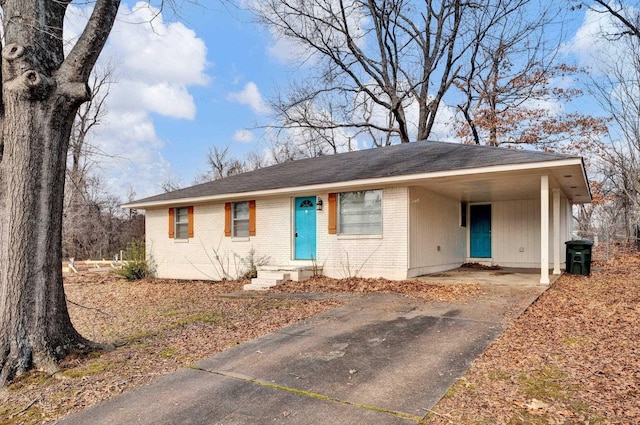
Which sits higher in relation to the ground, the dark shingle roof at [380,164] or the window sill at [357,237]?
the dark shingle roof at [380,164]

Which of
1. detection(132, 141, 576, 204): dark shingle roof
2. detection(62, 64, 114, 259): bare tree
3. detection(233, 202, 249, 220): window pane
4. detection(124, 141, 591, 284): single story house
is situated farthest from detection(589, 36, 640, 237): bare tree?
detection(62, 64, 114, 259): bare tree

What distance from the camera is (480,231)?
530 inches

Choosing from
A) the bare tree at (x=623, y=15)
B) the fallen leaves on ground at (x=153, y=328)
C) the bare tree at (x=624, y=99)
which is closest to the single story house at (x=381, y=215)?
the fallen leaves on ground at (x=153, y=328)

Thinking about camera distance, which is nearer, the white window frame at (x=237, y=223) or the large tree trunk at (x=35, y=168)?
the large tree trunk at (x=35, y=168)

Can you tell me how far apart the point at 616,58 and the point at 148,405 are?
1571 cm

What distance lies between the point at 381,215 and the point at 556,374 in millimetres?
6321

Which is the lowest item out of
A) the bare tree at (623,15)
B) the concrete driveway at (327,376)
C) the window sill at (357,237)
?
the concrete driveway at (327,376)

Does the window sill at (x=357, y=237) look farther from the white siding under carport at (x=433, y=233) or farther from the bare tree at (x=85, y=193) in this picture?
the bare tree at (x=85, y=193)

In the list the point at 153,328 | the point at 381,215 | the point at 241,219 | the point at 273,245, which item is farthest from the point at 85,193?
the point at 153,328

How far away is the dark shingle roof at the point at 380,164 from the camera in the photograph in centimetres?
843

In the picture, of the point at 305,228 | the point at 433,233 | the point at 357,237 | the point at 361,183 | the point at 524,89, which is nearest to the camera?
the point at 361,183

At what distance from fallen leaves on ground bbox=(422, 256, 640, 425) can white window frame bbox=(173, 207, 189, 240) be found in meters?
10.6

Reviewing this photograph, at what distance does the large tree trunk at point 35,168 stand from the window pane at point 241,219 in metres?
7.62

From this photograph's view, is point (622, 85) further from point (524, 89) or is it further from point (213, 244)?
point (213, 244)
